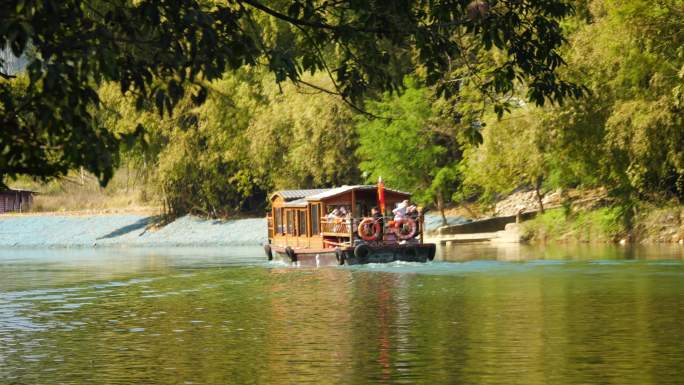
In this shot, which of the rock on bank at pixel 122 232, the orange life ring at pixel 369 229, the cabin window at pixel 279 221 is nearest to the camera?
the orange life ring at pixel 369 229

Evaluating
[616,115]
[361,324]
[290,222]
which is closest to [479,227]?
[290,222]

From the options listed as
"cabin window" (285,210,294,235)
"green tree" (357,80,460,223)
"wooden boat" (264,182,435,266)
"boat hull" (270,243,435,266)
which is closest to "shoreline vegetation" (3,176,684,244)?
"green tree" (357,80,460,223)

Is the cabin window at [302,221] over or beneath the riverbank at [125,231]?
beneath

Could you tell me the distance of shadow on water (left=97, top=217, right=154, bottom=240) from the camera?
75688 mm

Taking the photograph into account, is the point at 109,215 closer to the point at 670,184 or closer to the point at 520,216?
the point at 520,216

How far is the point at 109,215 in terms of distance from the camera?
8306 centimetres

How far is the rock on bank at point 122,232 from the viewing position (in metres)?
69.1

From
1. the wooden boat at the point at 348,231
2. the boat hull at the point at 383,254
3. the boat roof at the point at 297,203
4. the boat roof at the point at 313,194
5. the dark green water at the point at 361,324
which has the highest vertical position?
the boat roof at the point at 313,194

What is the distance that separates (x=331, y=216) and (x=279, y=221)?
5569mm

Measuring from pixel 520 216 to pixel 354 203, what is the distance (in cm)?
1421

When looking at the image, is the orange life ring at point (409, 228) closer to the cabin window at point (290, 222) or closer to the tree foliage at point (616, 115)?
the tree foliage at point (616, 115)

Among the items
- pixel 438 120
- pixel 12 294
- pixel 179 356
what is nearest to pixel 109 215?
pixel 438 120

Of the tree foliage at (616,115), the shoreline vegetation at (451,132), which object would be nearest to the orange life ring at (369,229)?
the shoreline vegetation at (451,132)

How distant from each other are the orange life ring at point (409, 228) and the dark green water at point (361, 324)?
2064 millimetres
